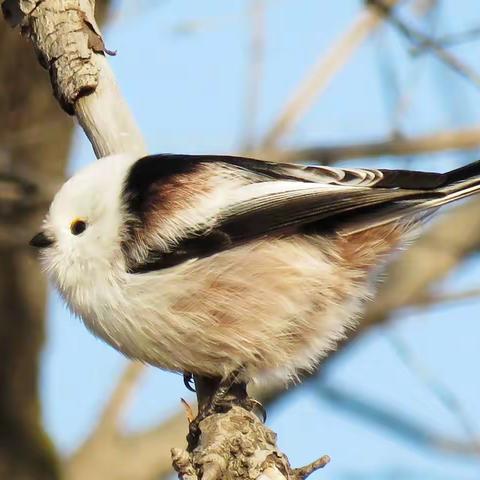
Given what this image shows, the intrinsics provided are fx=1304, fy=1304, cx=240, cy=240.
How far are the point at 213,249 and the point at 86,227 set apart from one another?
400 mm

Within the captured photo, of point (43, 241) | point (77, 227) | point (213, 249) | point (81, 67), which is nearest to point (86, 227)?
point (77, 227)

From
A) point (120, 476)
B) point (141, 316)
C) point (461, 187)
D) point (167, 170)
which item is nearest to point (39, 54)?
point (167, 170)

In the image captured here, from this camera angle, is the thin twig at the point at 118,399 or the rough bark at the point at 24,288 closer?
the rough bark at the point at 24,288

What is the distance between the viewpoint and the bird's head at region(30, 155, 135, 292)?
396 cm

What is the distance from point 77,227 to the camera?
405 centimetres

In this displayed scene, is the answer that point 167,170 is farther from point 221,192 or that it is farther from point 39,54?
point 39,54

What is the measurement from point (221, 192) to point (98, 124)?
0.45 metres

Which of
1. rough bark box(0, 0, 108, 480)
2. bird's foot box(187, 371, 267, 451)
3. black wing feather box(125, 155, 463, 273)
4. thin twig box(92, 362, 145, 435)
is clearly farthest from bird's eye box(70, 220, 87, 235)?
thin twig box(92, 362, 145, 435)

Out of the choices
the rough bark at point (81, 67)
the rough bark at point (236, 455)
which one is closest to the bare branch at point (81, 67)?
the rough bark at point (81, 67)

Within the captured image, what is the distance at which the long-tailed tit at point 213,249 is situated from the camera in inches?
155

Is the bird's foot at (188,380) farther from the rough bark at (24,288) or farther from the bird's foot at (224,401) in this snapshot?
the rough bark at (24,288)

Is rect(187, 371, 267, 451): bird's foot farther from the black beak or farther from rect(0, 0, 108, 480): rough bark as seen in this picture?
rect(0, 0, 108, 480): rough bark

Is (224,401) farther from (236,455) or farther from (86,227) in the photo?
(86,227)

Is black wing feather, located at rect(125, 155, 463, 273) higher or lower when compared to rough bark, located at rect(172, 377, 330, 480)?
higher
